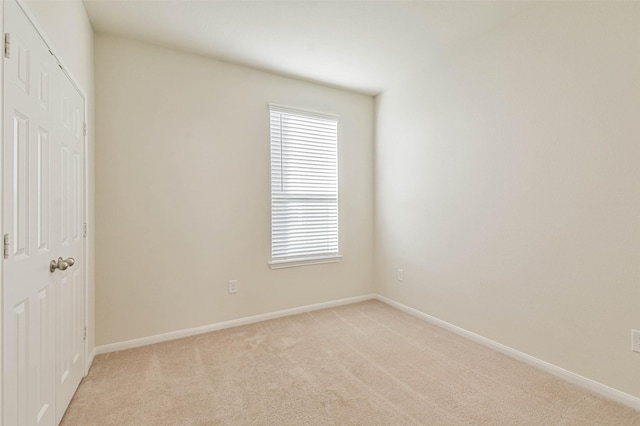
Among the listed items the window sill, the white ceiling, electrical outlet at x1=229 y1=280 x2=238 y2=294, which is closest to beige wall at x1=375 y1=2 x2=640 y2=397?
the white ceiling

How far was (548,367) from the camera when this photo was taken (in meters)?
2.25

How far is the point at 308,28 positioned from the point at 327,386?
2789mm

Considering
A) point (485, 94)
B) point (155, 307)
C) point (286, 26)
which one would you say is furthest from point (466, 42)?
point (155, 307)

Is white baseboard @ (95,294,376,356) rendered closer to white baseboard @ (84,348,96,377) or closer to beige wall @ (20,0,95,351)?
white baseboard @ (84,348,96,377)

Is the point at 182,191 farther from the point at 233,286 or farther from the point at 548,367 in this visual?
the point at 548,367

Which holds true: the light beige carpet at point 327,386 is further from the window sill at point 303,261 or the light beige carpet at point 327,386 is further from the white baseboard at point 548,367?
the window sill at point 303,261

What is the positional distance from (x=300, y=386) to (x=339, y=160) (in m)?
2.57

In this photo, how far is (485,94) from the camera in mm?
2680

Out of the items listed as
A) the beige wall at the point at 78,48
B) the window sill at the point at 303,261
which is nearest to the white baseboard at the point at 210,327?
the beige wall at the point at 78,48

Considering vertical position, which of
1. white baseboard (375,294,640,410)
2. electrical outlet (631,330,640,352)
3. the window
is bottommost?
white baseboard (375,294,640,410)

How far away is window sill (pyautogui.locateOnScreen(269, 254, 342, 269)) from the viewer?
11.1 ft

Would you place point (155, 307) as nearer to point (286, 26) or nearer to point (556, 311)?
point (286, 26)

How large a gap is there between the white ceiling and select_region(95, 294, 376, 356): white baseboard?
2.67m

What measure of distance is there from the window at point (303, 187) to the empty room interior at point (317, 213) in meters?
0.03
